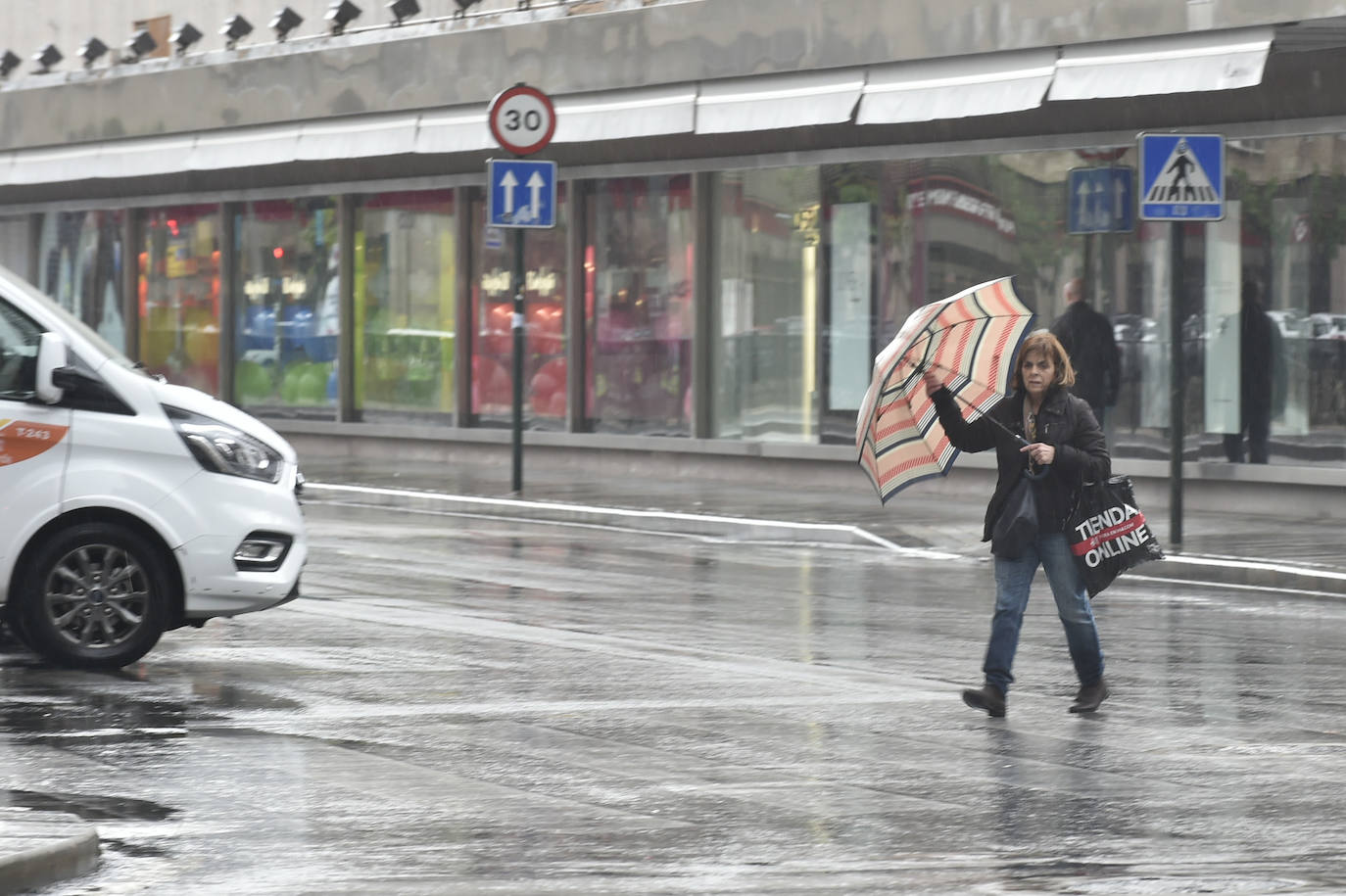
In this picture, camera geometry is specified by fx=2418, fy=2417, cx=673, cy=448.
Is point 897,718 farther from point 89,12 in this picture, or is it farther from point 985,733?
point 89,12

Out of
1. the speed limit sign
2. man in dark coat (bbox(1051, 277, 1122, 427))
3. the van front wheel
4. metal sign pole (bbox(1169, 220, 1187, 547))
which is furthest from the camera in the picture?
the speed limit sign

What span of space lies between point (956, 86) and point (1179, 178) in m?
4.25

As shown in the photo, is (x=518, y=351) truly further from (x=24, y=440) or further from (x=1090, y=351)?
(x=24, y=440)

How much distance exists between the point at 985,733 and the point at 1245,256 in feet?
37.2

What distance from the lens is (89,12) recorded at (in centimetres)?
3250

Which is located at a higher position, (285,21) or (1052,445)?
(285,21)

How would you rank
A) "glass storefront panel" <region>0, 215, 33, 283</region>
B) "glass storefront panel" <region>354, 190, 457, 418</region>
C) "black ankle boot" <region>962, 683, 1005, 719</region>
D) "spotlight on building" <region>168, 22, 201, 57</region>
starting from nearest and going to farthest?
"black ankle boot" <region>962, 683, 1005, 719</region> → "glass storefront panel" <region>354, 190, 457, 418</region> → "spotlight on building" <region>168, 22, 201, 57</region> → "glass storefront panel" <region>0, 215, 33, 283</region>

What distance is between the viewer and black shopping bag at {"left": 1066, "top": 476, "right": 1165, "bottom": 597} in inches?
381

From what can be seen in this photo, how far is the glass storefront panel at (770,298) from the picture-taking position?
2312 centimetres

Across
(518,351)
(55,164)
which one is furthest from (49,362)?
(55,164)

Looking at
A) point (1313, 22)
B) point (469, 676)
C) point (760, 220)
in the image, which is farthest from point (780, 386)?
point (469, 676)

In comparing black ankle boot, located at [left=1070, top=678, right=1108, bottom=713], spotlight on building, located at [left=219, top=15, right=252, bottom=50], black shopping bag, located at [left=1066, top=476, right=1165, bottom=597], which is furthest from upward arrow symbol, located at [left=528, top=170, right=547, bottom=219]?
black ankle boot, located at [left=1070, top=678, right=1108, bottom=713]

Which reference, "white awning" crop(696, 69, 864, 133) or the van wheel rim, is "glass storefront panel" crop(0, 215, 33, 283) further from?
the van wheel rim

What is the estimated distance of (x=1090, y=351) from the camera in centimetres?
2006
